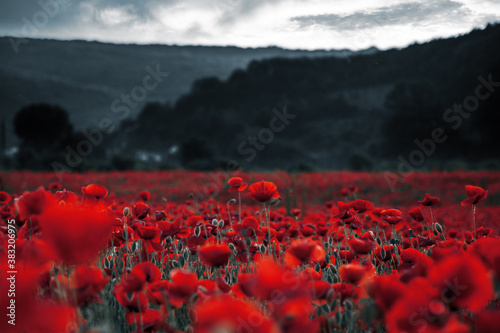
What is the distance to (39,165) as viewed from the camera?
2241 cm

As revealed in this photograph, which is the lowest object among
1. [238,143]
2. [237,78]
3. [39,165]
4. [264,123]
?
[39,165]

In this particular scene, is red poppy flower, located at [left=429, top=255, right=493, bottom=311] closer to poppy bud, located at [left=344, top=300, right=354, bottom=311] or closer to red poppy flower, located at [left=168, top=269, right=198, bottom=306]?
poppy bud, located at [left=344, top=300, right=354, bottom=311]

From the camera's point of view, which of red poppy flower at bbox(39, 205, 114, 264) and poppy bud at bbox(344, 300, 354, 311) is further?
poppy bud at bbox(344, 300, 354, 311)

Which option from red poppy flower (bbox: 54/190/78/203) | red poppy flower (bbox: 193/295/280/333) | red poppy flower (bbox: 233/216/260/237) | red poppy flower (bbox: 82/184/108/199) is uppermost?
red poppy flower (bbox: 82/184/108/199)

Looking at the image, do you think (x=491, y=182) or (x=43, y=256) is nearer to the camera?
(x=43, y=256)

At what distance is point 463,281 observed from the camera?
78 cm

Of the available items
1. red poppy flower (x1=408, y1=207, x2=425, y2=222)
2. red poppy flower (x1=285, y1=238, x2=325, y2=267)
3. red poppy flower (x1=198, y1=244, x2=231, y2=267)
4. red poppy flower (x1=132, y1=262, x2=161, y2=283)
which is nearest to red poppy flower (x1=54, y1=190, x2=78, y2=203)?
red poppy flower (x1=132, y1=262, x2=161, y2=283)

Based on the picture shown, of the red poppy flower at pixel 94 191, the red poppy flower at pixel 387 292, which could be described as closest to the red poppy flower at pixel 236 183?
the red poppy flower at pixel 94 191

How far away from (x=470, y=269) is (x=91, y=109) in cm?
6518

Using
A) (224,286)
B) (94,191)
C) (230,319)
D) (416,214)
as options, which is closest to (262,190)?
(224,286)

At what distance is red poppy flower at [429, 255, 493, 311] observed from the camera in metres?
0.76

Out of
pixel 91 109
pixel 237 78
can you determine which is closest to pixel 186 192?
pixel 237 78

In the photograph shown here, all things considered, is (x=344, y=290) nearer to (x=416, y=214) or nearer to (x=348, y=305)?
(x=348, y=305)

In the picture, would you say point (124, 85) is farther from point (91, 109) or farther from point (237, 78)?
point (237, 78)
